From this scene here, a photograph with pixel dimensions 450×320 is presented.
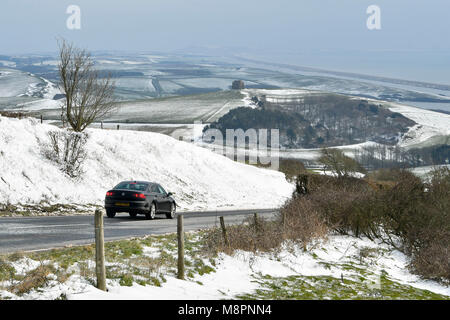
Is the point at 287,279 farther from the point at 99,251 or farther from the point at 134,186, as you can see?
the point at 134,186

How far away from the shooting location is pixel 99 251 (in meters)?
9.74

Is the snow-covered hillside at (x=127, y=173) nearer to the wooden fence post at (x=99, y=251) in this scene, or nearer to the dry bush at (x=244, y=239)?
the dry bush at (x=244, y=239)

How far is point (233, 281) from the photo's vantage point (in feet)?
44.1

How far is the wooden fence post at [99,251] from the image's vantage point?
9469 mm

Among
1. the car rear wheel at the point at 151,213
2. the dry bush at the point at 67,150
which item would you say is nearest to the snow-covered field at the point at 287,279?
the car rear wheel at the point at 151,213

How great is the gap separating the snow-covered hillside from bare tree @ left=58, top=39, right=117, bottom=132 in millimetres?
1758

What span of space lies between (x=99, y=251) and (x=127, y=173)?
31144 mm

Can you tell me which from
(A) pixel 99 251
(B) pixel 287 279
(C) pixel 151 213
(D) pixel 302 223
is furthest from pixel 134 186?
(A) pixel 99 251

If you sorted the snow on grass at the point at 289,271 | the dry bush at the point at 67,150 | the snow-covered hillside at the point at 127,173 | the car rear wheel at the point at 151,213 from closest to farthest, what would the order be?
the snow on grass at the point at 289,271 → the car rear wheel at the point at 151,213 → the snow-covered hillside at the point at 127,173 → the dry bush at the point at 67,150

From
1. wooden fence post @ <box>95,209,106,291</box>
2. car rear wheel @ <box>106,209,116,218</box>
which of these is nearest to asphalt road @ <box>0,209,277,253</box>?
car rear wheel @ <box>106,209,116,218</box>

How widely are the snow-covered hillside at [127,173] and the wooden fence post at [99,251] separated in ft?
63.9

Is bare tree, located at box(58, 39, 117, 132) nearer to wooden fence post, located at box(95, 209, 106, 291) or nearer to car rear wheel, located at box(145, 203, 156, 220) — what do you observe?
car rear wheel, located at box(145, 203, 156, 220)

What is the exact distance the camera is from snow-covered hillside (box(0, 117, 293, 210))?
103ft
